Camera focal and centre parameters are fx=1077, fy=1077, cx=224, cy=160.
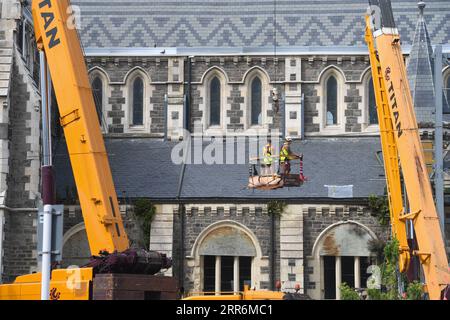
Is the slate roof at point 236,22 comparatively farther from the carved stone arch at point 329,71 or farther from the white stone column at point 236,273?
the white stone column at point 236,273

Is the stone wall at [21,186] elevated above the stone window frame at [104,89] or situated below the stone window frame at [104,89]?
below

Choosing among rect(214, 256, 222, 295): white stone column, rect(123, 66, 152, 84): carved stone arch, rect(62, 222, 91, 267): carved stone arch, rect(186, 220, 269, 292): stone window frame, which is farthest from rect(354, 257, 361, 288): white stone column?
rect(123, 66, 152, 84): carved stone arch

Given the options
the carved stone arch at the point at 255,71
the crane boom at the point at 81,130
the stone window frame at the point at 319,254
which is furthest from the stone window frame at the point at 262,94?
the crane boom at the point at 81,130

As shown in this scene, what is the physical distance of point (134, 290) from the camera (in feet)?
70.1

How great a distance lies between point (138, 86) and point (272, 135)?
5.01m

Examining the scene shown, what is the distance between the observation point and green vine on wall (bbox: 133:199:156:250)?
3250cm

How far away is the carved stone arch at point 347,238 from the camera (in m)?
32.4

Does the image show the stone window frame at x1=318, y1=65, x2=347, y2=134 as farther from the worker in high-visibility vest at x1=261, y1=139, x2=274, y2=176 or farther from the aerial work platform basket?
the aerial work platform basket

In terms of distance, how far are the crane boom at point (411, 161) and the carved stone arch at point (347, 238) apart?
695cm

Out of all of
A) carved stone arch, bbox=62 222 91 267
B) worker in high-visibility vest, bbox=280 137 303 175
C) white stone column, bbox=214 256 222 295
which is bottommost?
white stone column, bbox=214 256 222 295

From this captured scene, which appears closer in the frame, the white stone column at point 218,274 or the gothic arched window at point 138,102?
the white stone column at point 218,274

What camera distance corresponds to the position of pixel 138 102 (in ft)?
122

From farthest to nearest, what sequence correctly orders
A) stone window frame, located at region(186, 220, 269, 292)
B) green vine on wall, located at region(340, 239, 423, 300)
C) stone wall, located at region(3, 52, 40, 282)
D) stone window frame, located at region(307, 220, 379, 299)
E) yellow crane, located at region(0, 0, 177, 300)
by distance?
1. stone window frame, located at region(186, 220, 269, 292)
2. stone window frame, located at region(307, 220, 379, 299)
3. stone wall, located at region(3, 52, 40, 282)
4. yellow crane, located at region(0, 0, 177, 300)
5. green vine on wall, located at region(340, 239, 423, 300)

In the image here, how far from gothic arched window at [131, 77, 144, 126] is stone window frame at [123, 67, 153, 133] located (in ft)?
0.44
